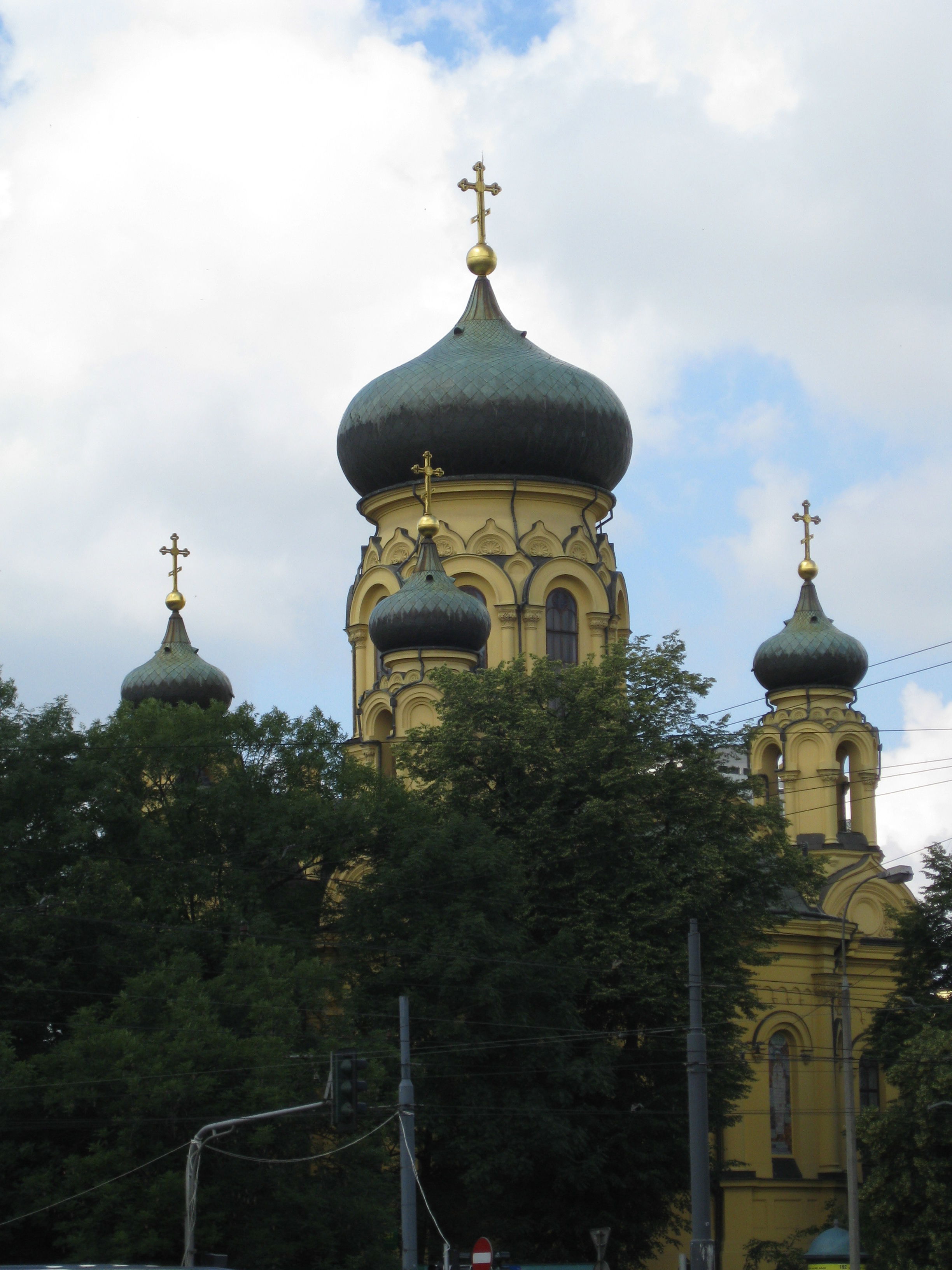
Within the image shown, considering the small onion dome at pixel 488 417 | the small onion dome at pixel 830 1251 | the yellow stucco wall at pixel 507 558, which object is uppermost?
the small onion dome at pixel 488 417

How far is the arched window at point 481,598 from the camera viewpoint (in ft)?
136

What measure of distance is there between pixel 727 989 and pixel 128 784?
29.8 feet

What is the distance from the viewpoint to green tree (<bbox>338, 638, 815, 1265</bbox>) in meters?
30.9

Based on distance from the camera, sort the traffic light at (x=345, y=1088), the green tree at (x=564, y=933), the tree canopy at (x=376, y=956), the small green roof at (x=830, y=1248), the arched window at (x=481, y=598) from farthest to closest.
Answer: the arched window at (x=481, y=598)
the small green roof at (x=830, y=1248)
the green tree at (x=564, y=933)
the tree canopy at (x=376, y=956)
the traffic light at (x=345, y=1088)

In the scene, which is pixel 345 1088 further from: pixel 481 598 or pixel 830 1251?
pixel 481 598

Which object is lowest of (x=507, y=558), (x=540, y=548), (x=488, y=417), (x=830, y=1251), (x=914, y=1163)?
(x=830, y=1251)

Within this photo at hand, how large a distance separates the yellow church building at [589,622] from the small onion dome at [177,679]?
717cm

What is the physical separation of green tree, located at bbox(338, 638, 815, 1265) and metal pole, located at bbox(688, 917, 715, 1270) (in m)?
7.98

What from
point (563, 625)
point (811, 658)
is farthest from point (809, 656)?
point (563, 625)

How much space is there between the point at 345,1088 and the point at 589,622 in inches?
877

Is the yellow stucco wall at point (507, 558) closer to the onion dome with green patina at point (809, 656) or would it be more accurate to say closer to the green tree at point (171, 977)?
the onion dome with green patina at point (809, 656)

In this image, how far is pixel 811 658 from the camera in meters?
44.3

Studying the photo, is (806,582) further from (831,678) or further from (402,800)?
(402,800)

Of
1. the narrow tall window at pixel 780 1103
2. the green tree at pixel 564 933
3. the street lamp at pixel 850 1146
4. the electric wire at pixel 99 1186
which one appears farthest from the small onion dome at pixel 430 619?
the electric wire at pixel 99 1186
